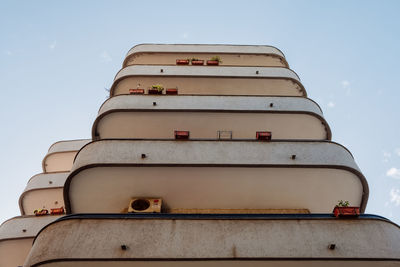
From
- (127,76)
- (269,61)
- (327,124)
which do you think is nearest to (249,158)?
(327,124)

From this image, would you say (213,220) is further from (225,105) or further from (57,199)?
(57,199)

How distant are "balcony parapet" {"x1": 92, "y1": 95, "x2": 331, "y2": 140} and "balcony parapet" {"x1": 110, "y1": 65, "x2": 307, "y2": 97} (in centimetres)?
264

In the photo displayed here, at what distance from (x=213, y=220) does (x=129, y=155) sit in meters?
3.46

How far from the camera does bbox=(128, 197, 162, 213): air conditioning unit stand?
370 inches

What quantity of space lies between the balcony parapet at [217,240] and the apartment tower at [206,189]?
2cm

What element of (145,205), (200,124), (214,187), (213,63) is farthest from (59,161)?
(214,187)

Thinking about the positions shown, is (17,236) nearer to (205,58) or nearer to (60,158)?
(60,158)

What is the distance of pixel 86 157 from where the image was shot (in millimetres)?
9688

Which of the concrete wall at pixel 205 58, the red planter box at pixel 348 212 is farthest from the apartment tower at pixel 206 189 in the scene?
the concrete wall at pixel 205 58

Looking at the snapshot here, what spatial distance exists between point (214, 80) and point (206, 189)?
667cm

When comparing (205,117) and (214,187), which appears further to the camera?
(205,117)

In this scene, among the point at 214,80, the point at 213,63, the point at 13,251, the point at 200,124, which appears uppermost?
the point at 213,63

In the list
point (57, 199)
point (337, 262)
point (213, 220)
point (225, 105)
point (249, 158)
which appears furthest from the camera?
point (57, 199)

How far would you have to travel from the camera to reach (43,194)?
16.9 meters
